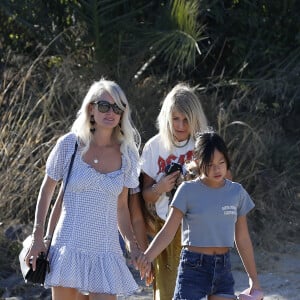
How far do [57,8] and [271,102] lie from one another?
2603 mm

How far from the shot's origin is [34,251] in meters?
4.62

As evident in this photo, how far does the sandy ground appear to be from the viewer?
712 centimetres

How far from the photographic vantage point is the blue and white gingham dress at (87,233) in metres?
4.60

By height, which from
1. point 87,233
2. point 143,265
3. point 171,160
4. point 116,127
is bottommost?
point 143,265

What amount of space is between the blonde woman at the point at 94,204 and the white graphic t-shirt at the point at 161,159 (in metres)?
0.33

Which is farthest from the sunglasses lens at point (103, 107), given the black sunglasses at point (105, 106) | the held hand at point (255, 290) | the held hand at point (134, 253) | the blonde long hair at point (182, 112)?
the held hand at point (255, 290)

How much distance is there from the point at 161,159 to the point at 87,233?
77cm

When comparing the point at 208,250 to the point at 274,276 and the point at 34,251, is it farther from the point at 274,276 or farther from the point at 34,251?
the point at 274,276

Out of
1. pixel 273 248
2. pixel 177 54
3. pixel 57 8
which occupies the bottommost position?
pixel 273 248

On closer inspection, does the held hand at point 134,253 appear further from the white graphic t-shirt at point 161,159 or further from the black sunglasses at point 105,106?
the black sunglasses at point 105,106

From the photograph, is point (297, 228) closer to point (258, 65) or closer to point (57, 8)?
point (258, 65)

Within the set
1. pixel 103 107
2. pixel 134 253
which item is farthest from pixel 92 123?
pixel 134 253

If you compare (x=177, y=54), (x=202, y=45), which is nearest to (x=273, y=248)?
(x=177, y=54)

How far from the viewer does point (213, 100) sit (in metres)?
9.01
